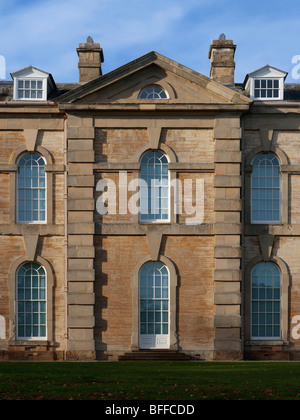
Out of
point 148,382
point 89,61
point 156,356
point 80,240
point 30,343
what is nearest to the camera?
point 148,382

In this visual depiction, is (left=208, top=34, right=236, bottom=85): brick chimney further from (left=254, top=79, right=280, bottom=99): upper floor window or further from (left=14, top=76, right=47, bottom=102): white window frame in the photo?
(left=14, top=76, right=47, bottom=102): white window frame

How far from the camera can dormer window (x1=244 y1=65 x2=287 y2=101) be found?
2983 cm

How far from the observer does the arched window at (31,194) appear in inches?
1137

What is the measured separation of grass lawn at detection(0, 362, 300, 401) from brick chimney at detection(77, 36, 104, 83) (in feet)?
41.7

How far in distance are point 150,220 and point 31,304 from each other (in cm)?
578

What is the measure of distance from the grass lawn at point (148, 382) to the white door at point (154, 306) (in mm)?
3598

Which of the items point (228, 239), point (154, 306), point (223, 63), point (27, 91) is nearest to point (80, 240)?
point (154, 306)

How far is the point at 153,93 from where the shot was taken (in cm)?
2878

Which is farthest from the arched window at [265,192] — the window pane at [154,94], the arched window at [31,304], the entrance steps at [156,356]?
the arched window at [31,304]

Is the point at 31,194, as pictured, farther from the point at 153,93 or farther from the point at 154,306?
the point at 154,306

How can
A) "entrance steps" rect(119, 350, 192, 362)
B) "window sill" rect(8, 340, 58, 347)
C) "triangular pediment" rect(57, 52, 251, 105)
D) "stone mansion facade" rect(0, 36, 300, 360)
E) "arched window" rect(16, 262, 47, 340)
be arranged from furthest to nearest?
"arched window" rect(16, 262, 47, 340) < "triangular pediment" rect(57, 52, 251, 105) < "window sill" rect(8, 340, 58, 347) < "stone mansion facade" rect(0, 36, 300, 360) < "entrance steps" rect(119, 350, 192, 362)

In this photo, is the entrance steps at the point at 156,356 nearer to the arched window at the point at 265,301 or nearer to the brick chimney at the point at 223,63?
the arched window at the point at 265,301

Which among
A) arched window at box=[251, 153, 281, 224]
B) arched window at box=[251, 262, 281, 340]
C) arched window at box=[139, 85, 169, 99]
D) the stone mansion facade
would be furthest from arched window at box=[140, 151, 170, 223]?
arched window at box=[251, 262, 281, 340]

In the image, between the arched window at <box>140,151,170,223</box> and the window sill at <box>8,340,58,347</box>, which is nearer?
the window sill at <box>8,340,58,347</box>
